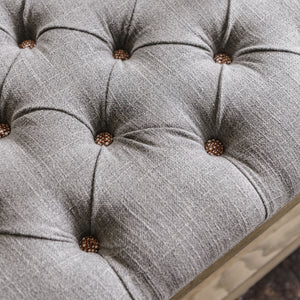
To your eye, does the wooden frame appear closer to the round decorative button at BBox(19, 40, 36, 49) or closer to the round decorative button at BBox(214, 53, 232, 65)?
the round decorative button at BBox(214, 53, 232, 65)

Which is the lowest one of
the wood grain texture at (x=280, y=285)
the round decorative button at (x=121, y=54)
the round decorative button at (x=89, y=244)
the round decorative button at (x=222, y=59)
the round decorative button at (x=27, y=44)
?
the wood grain texture at (x=280, y=285)

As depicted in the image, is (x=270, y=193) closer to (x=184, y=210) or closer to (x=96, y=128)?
(x=184, y=210)

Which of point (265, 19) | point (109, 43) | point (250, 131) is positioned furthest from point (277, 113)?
point (109, 43)

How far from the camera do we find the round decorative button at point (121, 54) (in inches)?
22.9

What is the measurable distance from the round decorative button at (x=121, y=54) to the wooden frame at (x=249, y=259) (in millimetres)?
332

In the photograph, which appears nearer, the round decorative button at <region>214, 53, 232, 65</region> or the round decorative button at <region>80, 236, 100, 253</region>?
the round decorative button at <region>80, 236, 100, 253</region>

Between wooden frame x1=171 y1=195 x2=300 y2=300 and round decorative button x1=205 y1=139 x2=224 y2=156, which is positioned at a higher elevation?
round decorative button x1=205 y1=139 x2=224 y2=156

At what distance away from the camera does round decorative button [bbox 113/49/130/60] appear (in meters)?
0.58

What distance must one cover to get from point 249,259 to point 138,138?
30 centimetres

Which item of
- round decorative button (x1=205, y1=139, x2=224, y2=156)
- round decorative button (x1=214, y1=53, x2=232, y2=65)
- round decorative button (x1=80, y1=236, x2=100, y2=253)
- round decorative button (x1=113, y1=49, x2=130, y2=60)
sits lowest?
round decorative button (x1=80, y1=236, x2=100, y2=253)

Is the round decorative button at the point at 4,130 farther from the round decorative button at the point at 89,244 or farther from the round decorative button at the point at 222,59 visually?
the round decorative button at the point at 222,59

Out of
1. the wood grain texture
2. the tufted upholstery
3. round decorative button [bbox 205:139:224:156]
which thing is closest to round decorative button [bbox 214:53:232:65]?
the tufted upholstery

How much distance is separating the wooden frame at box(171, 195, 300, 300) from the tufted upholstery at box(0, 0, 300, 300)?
0.45 feet

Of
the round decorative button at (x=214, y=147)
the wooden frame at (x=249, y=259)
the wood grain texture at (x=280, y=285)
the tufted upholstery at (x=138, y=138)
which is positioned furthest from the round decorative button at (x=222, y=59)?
the wood grain texture at (x=280, y=285)
